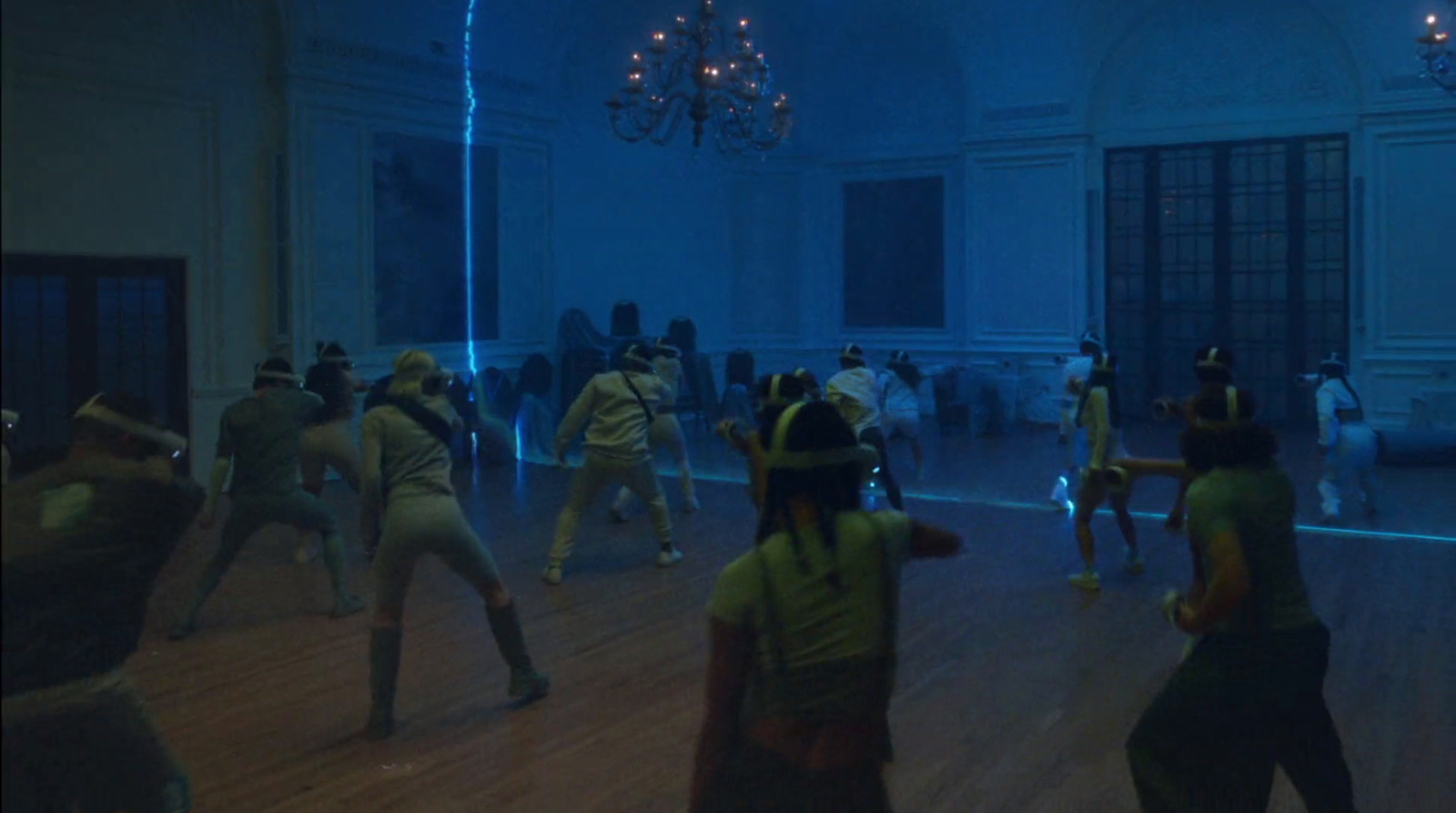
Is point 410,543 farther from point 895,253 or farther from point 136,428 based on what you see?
point 895,253

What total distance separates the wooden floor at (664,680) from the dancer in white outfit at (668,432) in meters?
0.83

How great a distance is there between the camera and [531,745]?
18.3 feet

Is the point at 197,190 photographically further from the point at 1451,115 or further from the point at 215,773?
the point at 1451,115

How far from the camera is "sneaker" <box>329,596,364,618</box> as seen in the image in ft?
25.9

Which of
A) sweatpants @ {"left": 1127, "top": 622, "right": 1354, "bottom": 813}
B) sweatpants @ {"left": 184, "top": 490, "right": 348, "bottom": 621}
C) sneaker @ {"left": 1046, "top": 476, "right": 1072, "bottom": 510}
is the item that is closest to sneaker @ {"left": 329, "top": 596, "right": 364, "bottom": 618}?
sweatpants @ {"left": 184, "top": 490, "right": 348, "bottom": 621}

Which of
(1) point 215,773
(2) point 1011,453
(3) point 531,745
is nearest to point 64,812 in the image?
(1) point 215,773

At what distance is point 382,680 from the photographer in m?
5.67

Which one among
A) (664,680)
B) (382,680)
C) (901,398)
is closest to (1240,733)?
(664,680)

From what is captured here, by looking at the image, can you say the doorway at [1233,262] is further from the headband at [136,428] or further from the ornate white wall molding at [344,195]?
the headband at [136,428]

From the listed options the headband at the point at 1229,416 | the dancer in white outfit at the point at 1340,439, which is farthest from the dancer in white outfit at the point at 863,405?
the headband at the point at 1229,416

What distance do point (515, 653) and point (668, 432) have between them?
182 inches

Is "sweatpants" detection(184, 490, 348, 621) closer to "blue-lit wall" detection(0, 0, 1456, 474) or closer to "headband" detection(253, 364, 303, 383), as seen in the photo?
"headband" detection(253, 364, 303, 383)

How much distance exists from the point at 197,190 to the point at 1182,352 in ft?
41.8

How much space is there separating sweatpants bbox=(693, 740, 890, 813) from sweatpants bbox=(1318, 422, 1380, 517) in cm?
910
